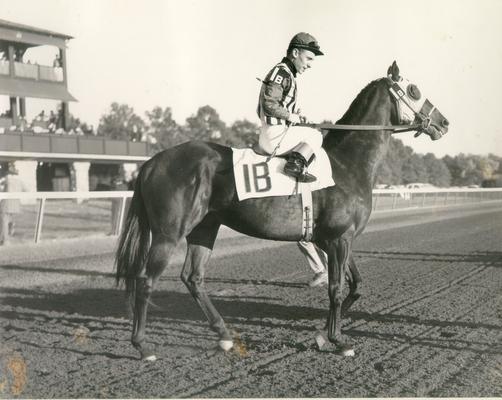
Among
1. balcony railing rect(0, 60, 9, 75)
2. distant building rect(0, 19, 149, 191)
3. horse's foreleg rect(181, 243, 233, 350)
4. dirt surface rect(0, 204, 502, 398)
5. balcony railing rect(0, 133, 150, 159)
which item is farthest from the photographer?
balcony railing rect(0, 60, 9, 75)

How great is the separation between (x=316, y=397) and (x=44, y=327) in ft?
8.97


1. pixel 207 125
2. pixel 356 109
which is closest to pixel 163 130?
pixel 207 125

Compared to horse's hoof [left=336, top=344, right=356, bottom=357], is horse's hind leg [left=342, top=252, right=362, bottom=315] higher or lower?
higher

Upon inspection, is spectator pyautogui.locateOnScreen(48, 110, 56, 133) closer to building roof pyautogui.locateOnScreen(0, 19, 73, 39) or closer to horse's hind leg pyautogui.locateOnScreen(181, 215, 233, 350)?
building roof pyautogui.locateOnScreen(0, 19, 73, 39)

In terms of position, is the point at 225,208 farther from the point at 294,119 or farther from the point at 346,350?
the point at 346,350

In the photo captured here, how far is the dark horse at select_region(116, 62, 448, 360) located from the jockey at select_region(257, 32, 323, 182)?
0.28 metres

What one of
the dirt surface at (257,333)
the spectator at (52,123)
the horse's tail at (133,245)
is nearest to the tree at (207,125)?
the spectator at (52,123)

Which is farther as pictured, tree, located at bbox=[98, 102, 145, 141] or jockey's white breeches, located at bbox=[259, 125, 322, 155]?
tree, located at bbox=[98, 102, 145, 141]

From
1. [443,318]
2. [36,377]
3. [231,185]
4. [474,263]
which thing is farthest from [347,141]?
[474,263]

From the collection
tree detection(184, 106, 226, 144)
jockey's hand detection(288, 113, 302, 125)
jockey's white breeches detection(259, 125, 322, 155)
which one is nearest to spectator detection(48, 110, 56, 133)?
tree detection(184, 106, 226, 144)

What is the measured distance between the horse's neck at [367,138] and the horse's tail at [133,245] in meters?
1.65

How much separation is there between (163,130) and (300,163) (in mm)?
40835

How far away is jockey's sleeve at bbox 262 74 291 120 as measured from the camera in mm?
4332

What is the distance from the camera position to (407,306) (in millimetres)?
5676
